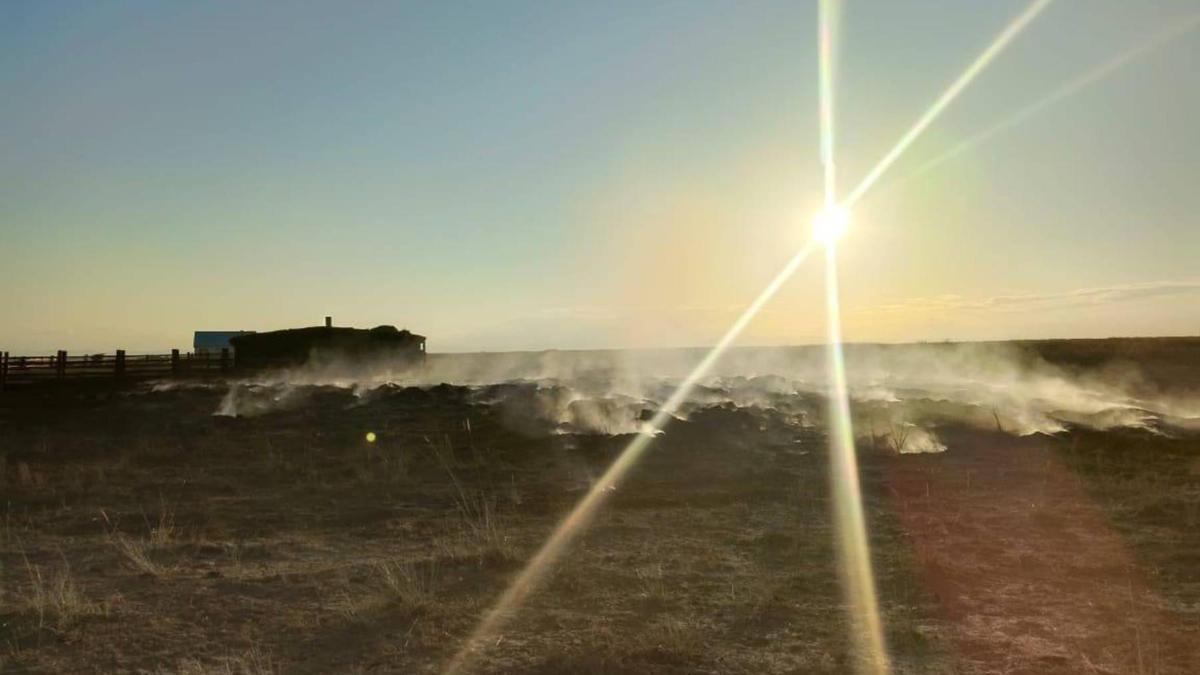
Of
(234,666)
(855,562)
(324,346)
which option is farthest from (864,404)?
(324,346)

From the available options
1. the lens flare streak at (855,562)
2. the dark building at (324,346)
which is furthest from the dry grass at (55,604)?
the dark building at (324,346)

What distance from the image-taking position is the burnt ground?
632 centimetres

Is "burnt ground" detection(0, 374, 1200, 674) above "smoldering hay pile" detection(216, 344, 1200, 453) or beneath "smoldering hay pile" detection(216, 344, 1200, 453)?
beneath

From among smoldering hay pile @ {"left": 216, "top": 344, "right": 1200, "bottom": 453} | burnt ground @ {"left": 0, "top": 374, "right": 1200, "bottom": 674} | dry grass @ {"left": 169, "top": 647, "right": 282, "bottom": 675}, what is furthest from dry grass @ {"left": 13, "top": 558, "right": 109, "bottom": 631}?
smoldering hay pile @ {"left": 216, "top": 344, "right": 1200, "bottom": 453}

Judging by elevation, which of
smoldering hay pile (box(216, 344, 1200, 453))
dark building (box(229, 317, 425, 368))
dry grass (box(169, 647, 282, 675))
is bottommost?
dry grass (box(169, 647, 282, 675))

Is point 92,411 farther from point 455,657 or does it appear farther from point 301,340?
point 455,657

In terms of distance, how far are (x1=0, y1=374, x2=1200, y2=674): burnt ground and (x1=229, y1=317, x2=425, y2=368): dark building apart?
2648cm

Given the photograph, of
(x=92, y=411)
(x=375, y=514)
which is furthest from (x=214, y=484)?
(x=92, y=411)

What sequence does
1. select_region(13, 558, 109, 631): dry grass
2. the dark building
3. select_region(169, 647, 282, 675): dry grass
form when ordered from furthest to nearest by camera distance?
the dark building → select_region(13, 558, 109, 631): dry grass → select_region(169, 647, 282, 675): dry grass

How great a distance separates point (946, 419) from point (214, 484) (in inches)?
770

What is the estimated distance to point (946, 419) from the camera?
24.1 m

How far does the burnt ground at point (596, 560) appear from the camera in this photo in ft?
20.7

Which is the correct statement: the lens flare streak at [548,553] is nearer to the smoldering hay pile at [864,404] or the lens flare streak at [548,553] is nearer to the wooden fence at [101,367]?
the smoldering hay pile at [864,404]

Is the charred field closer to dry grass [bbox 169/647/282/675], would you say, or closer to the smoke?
dry grass [bbox 169/647/282/675]
